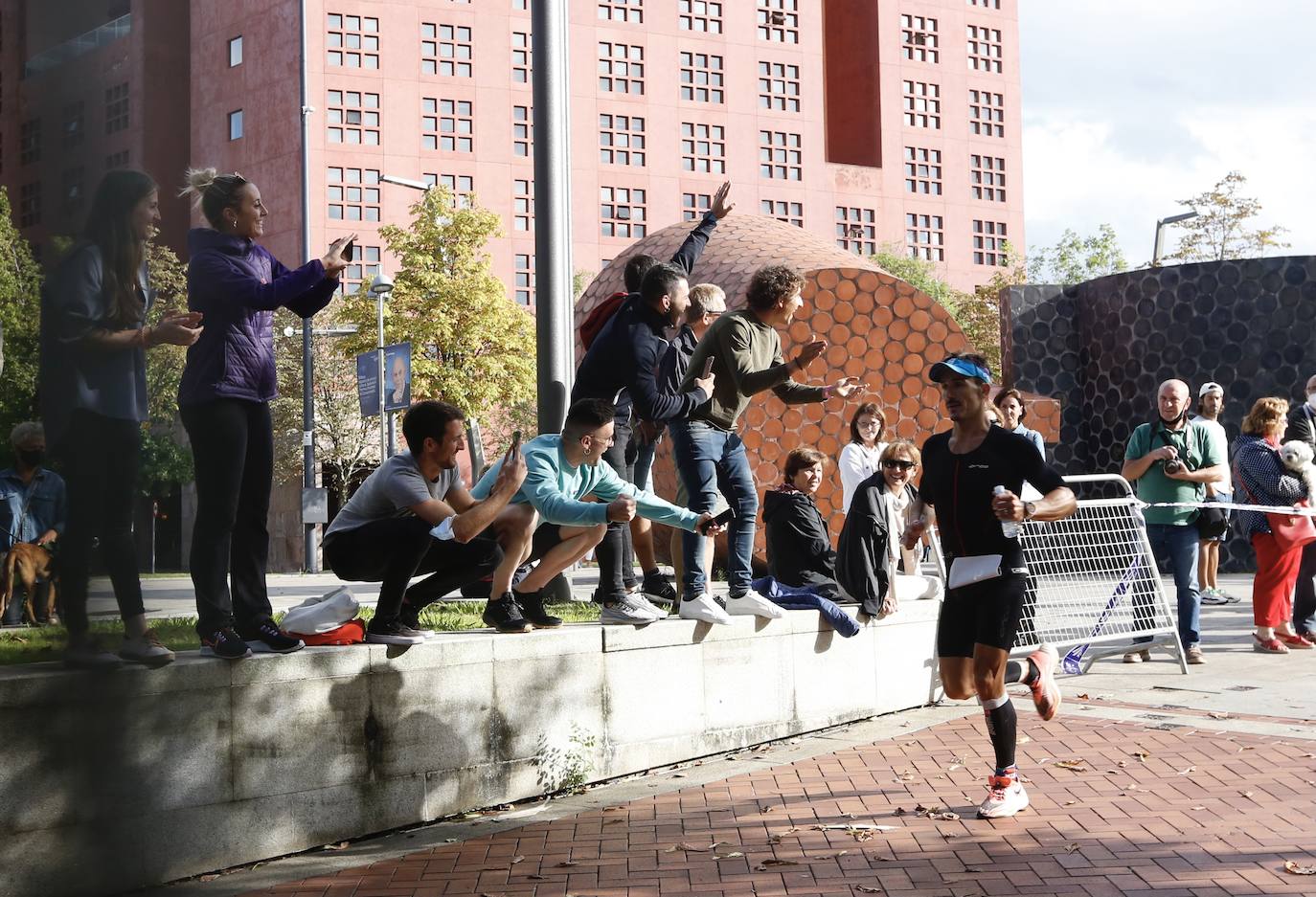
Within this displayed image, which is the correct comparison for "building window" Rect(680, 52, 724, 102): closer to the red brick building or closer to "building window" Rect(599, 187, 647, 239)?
the red brick building

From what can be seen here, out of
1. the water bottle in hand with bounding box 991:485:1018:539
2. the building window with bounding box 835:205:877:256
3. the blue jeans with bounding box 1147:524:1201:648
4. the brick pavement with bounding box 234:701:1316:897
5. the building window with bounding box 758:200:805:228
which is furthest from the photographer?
the building window with bounding box 835:205:877:256

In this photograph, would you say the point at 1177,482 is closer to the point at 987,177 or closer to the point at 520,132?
the point at 520,132

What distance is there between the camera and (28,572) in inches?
153

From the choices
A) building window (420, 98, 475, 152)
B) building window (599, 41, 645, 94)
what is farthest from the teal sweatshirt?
building window (599, 41, 645, 94)

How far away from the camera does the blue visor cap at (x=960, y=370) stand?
5.79 metres

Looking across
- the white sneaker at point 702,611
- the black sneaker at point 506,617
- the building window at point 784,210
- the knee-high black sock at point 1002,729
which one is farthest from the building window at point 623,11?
the knee-high black sock at point 1002,729

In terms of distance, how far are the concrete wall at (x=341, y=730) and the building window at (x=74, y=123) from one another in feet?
4.51

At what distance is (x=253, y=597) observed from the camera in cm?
548

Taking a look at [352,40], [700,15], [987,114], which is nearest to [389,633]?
[352,40]

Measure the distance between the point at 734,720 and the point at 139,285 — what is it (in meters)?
4.13

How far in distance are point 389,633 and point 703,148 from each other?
2301 inches

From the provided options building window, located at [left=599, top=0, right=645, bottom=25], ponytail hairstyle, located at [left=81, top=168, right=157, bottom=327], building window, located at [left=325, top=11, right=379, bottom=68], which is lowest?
ponytail hairstyle, located at [left=81, top=168, right=157, bottom=327]

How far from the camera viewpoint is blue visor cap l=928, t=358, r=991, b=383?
5.79 m

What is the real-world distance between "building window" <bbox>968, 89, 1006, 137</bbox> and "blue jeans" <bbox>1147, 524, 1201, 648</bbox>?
217ft
